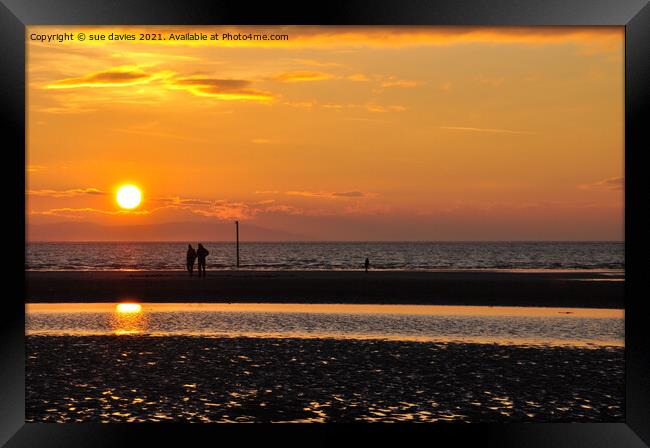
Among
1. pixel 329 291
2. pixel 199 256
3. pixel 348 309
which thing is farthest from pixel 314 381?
pixel 199 256

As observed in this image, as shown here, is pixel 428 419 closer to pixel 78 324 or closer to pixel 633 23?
pixel 633 23

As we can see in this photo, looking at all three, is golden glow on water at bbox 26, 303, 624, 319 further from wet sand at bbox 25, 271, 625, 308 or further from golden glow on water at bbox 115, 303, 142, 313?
wet sand at bbox 25, 271, 625, 308

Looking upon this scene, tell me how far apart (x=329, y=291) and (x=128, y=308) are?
10584 mm

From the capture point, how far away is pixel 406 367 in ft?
45.8

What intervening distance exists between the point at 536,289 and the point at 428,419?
1082 inches

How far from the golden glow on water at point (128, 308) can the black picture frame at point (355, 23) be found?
18.0 m

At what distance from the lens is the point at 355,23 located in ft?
23.1

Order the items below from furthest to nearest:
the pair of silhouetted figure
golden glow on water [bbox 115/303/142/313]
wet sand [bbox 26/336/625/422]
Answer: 1. the pair of silhouetted figure
2. golden glow on water [bbox 115/303/142/313]
3. wet sand [bbox 26/336/625/422]

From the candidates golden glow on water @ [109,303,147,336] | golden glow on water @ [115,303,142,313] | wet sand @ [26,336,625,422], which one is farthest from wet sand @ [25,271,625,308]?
wet sand @ [26,336,625,422]

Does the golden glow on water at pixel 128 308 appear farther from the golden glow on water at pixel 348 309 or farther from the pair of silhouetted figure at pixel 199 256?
the pair of silhouetted figure at pixel 199 256

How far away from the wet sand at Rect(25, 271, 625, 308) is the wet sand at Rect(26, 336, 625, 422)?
12458 millimetres

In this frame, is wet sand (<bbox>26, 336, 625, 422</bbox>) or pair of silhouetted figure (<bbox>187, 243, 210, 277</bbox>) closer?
wet sand (<bbox>26, 336, 625, 422</bbox>)

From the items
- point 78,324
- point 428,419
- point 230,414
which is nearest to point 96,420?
point 230,414

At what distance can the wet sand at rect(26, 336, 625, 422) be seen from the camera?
10531mm
